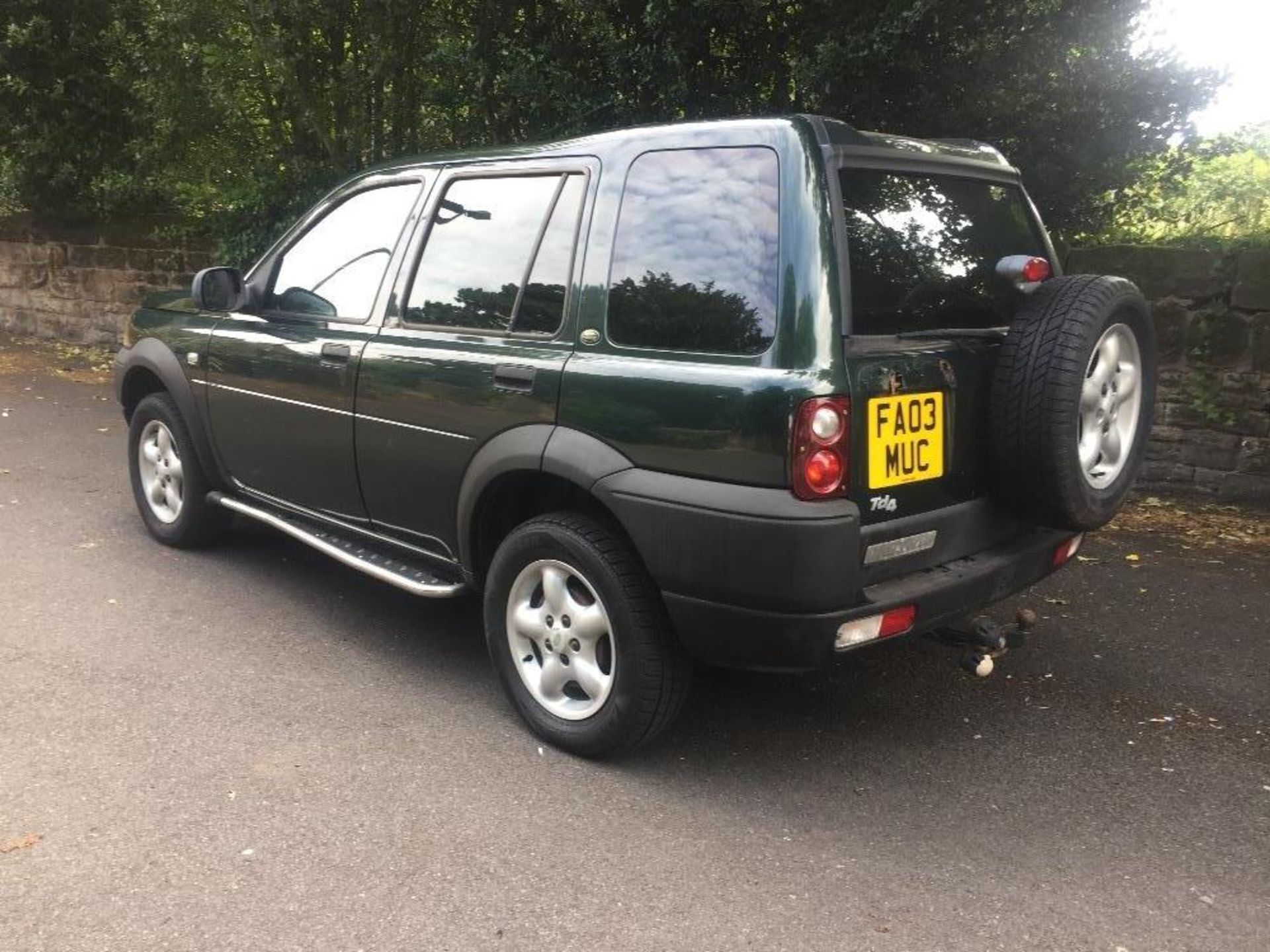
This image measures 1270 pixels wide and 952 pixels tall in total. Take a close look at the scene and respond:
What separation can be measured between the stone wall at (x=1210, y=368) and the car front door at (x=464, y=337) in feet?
13.9

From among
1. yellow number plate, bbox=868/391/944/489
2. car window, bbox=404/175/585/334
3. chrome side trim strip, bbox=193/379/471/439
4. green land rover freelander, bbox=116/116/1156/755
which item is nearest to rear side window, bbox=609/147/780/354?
green land rover freelander, bbox=116/116/1156/755

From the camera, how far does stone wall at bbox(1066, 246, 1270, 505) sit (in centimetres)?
605

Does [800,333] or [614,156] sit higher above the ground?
[614,156]

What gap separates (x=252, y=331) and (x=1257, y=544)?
199 inches

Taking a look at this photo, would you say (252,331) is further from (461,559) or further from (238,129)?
(238,129)

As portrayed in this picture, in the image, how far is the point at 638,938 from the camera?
2.56 metres

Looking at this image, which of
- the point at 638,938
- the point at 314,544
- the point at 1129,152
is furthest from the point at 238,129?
the point at 638,938

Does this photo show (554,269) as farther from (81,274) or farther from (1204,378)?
(81,274)

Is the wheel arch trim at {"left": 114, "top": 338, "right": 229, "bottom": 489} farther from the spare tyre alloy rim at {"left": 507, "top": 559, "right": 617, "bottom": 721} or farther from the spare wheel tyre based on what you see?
the spare wheel tyre

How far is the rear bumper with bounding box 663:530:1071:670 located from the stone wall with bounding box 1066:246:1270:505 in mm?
3559

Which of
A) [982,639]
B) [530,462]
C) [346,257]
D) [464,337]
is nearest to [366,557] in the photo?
[464,337]

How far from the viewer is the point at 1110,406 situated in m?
3.42

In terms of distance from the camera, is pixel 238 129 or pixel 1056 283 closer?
pixel 1056 283

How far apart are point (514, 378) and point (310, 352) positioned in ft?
3.90
